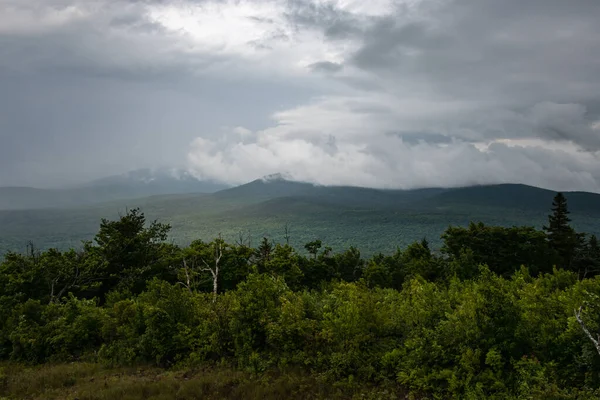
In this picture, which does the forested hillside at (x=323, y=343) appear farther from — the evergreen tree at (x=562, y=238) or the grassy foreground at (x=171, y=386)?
the evergreen tree at (x=562, y=238)

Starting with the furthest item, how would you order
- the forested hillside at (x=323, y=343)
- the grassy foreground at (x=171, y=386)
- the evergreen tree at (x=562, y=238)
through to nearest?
the evergreen tree at (x=562, y=238)
the grassy foreground at (x=171, y=386)
the forested hillside at (x=323, y=343)

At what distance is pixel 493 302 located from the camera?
1077 cm

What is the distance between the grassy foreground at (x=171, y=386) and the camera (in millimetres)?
11594

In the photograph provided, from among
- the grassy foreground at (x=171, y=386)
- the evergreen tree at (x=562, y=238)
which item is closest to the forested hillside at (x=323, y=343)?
the grassy foreground at (x=171, y=386)

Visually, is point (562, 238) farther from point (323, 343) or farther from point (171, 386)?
point (171, 386)

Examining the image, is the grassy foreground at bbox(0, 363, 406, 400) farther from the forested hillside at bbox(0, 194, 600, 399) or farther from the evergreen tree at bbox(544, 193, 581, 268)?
the evergreen tree at bbox(544, 193, 581, 268)

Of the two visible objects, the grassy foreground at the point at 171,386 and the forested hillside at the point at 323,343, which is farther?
the grassy foreground at the point at 171,386

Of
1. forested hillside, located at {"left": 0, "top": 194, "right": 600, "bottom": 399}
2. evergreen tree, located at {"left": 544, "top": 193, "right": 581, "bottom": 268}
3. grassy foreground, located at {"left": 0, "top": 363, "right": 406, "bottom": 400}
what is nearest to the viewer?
forested hillside, located at {"left": 0, "top": 194, "right": 600, "bottom": 399}

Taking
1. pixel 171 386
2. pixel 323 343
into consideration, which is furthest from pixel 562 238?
pixel 171 386

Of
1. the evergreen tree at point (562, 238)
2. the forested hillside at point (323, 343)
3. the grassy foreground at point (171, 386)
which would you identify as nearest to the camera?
the forested hillside at point (323, 343)

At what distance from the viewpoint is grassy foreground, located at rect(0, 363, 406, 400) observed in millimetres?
Result: 11594

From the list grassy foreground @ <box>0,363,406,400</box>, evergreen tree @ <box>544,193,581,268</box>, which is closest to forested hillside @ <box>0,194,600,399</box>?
grassy foreground @ <box>0,363,406,400</box>

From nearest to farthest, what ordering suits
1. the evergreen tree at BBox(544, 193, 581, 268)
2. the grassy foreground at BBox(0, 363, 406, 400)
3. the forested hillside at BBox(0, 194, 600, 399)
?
the forested hillside at BBox(0, 194, 600, 399), the grassy foreground at BBox(0, 363, 406, 400), the evergreen tree at BBox(544, 193, 581, 268)

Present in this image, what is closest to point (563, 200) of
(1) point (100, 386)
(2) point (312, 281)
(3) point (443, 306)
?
(2) point (312, 281)
